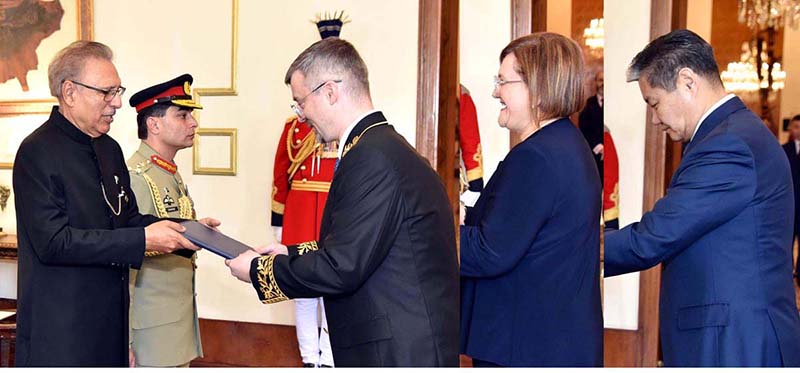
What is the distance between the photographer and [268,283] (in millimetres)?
1592

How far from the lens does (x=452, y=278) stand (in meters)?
1.66

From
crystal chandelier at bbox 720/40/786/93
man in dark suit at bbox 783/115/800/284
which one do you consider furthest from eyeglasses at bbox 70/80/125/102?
crystal chandelier at bbox 720/40/786/93

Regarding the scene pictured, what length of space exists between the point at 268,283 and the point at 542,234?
0.60 meters

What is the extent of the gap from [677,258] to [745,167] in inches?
10.0

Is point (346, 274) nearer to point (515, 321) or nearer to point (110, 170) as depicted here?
point (515, 321)

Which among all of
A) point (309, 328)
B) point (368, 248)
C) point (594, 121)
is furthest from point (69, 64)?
point (309, 328)

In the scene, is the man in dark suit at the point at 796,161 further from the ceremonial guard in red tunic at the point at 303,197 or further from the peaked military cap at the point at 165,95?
the peaked military cap at the point at 165,95

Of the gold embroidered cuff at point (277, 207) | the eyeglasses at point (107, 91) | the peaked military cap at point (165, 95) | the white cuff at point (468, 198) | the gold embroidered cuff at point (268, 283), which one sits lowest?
the gold embroidered cuff at point (268, 283)

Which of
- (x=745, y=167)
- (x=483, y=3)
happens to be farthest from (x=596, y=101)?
(x=483, y=3)

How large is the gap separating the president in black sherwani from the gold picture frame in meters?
1.12

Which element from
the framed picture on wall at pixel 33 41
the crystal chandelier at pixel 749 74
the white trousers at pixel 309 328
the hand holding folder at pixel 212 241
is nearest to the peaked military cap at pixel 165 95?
the hand holding folder at pixel 212 241

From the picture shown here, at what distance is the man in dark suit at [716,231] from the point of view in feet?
5.43

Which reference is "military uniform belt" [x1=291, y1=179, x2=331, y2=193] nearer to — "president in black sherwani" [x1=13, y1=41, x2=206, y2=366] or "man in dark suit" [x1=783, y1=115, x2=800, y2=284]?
"president in black sherwani" [x1=13, y1=41, x2=206, y2=366]

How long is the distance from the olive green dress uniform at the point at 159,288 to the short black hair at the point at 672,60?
4.75 ft
